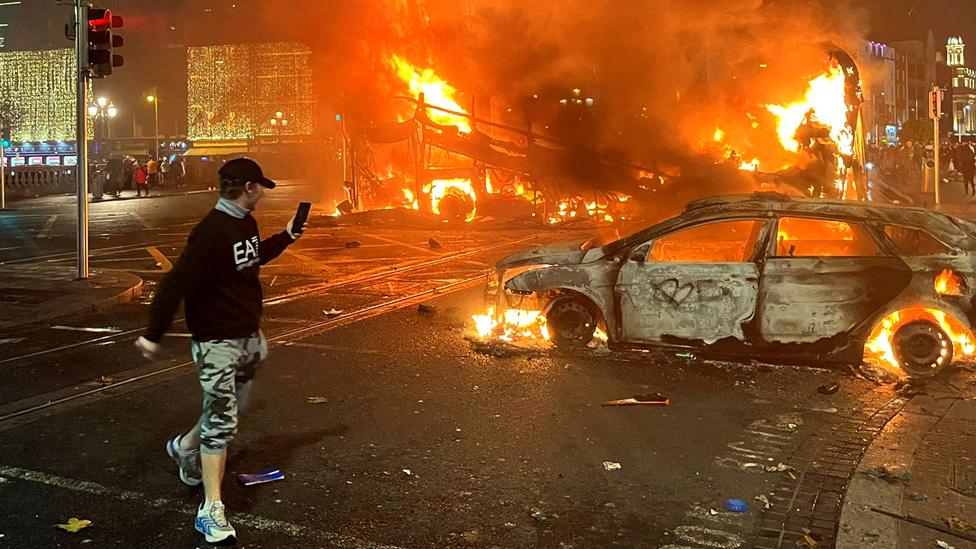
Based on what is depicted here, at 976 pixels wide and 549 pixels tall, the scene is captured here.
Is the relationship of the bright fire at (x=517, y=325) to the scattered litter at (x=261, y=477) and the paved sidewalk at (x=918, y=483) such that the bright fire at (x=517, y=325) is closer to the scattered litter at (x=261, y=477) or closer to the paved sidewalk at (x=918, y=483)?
the paved sidewalk at (x=918, y=483)

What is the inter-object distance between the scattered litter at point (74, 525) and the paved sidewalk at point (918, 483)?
11.4 ft

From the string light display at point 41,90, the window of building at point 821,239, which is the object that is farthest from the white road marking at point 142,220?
the string light display at point 41,90

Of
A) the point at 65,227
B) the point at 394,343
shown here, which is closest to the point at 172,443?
the point at 394,343

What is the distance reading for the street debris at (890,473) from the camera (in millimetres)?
4551

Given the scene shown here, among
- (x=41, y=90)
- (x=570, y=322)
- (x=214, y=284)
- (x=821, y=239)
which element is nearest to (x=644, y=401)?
(x=570, y=322)

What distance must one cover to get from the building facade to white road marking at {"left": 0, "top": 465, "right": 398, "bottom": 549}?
444 feet

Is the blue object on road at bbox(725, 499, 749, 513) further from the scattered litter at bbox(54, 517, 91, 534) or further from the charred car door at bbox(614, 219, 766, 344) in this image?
the scattered litter at bbox(54, 517, 91, 534)

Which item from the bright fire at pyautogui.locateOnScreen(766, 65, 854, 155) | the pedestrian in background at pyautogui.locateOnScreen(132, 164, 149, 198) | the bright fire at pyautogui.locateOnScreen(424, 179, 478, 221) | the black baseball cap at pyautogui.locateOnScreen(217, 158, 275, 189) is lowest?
the black baseball cap at pyautogui.locateOnScreen(217, 158, 275, 189)

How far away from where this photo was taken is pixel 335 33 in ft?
81.6

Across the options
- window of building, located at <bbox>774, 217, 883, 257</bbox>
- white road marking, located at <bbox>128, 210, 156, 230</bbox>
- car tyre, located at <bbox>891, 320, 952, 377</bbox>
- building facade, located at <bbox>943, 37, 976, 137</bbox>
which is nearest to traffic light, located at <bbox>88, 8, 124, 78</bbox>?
window of building, located at <bbox>774, 217, 883, 257</bbox>

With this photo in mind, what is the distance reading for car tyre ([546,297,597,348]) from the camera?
763 centimetres

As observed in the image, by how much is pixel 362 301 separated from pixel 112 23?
5.85 metres

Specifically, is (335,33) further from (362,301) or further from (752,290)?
(752,290)

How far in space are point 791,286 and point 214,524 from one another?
4879 millimetres
